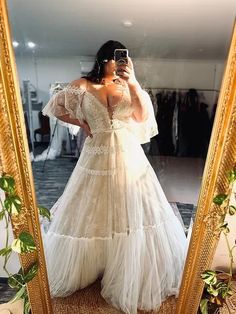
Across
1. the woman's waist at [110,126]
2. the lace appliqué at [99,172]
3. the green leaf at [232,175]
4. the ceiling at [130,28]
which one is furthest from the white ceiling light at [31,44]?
the green leaf at [232,175]

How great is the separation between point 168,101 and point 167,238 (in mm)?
460

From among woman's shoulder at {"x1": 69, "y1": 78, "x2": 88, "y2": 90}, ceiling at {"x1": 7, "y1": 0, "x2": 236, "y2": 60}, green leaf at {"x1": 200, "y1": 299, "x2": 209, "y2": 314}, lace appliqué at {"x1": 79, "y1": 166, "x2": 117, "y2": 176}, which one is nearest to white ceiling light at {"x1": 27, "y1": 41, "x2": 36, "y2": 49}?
ceiling at {"x1": 7, "y1": 0, "x2": 236, "y2": 60}

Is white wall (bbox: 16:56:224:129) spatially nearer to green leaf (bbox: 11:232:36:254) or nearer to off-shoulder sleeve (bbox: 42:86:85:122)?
off-shoulder sleeve (bbox: 42:86:85:122)

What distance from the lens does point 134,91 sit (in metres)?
0.70

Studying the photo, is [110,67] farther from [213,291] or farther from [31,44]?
[213,291]

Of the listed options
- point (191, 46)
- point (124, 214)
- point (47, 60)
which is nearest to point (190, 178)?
point (124, 214)

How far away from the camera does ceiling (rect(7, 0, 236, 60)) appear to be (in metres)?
0.63

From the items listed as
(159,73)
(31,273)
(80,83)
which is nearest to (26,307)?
(31,273)

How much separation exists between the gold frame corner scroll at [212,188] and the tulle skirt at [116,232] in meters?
0.05

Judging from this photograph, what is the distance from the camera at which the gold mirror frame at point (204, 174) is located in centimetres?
63

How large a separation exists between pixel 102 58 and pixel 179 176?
1.26 feet

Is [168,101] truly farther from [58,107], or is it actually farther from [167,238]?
[167,238]

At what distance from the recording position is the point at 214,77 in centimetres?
67

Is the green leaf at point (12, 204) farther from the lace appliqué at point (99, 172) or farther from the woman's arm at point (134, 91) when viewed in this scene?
the woman's arm at point (134, 91)
